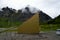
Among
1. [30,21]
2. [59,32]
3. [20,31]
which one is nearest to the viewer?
[59,32]

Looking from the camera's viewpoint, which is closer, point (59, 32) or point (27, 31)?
point (59, 32)

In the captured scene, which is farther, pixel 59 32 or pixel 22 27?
pixel 22 27

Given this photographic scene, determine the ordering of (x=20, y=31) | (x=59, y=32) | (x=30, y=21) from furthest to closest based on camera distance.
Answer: (x=30, y=21)
(x=20, y=31)
(x=59, y=32)

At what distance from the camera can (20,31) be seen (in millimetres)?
47438

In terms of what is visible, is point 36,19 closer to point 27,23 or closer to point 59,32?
point 27,23

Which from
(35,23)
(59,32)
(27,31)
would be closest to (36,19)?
(35,23)

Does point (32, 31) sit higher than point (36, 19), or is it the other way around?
point (36, 19)

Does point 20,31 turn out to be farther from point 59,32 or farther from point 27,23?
point 59,32

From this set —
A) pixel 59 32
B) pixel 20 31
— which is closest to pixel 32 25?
pixel 20 31

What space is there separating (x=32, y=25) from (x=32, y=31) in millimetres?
1950

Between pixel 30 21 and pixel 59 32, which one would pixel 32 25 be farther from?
pixel 59 32

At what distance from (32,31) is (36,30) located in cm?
117

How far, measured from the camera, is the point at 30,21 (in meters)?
50.5

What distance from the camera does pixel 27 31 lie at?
160ft
